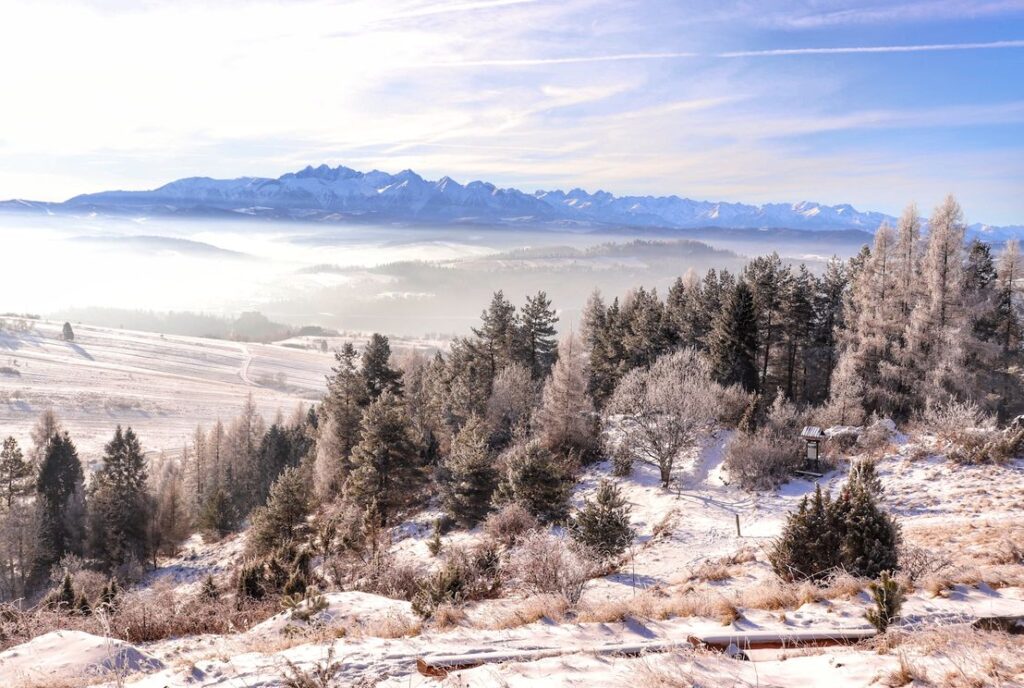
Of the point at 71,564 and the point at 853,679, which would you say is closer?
the point at 853,679

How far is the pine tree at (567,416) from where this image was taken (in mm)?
36969

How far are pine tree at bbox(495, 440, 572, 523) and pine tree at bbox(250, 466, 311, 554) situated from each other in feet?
38.1

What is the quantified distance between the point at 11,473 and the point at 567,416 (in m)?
39.3

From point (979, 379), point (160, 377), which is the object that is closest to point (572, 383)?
point (979, 379)

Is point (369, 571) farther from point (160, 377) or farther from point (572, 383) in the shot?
point (160, 377)

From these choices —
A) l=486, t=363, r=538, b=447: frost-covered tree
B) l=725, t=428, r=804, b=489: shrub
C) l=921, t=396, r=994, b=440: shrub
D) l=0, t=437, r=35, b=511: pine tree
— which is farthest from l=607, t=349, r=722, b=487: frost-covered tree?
l=0, t=437, r=35, b=511: pine tree

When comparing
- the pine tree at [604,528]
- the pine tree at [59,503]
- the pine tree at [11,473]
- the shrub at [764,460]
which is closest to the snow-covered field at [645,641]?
the pine tree at [604,528]

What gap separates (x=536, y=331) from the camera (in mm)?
48125

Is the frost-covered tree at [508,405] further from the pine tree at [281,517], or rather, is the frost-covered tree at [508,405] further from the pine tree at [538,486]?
the pine tree at [538,486]

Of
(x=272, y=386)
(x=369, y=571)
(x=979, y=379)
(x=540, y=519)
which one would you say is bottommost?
(x=272, y=386)

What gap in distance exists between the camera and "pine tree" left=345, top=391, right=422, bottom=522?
32.6 m

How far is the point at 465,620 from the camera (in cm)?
927

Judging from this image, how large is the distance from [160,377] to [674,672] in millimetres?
152399

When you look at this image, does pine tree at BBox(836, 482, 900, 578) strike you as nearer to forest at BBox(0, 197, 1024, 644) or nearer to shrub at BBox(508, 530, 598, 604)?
forest at BBox(0, 197, 1024, 644)
